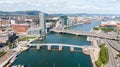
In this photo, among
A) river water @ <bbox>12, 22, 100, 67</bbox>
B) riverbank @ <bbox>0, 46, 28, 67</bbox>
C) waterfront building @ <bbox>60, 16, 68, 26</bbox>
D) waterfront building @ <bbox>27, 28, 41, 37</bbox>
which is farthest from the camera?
waterfront building @ <bbox>60, 16, 68, 26</bbox>

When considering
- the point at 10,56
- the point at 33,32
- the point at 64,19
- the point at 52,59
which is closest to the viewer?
the point at 52,59

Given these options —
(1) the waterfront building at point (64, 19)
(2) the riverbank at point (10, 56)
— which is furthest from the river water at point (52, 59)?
(1) the waterfront building at point (64, 19)

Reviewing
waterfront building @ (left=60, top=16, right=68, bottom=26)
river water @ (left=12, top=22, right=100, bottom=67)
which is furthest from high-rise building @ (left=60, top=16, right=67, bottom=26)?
river water @ (left=12, top=22, right=100, bottom=67)

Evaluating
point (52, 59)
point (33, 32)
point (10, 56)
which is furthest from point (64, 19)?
point (10, 56)

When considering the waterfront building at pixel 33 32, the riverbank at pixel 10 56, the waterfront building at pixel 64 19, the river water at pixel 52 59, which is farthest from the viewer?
the waterfront building at pixel 64 19

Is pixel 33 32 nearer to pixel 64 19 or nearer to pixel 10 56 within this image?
pixel 10 56

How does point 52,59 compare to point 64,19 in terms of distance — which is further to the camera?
point 64,19

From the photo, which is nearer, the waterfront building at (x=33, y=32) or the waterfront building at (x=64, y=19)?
the waterfront building at (x=33, y=32)

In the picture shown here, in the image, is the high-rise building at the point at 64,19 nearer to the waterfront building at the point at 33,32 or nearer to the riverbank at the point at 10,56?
the waterfront building at the point at 33,32

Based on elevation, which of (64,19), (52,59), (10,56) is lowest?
(52,59)

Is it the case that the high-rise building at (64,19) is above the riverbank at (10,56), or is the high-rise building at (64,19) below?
above

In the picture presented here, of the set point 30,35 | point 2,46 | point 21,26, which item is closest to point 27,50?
point 2,46

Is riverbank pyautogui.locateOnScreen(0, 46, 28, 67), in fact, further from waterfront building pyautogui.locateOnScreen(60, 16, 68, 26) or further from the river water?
waterfront building pyautogui.locateOnScreen(60, 16, 68, 26)
